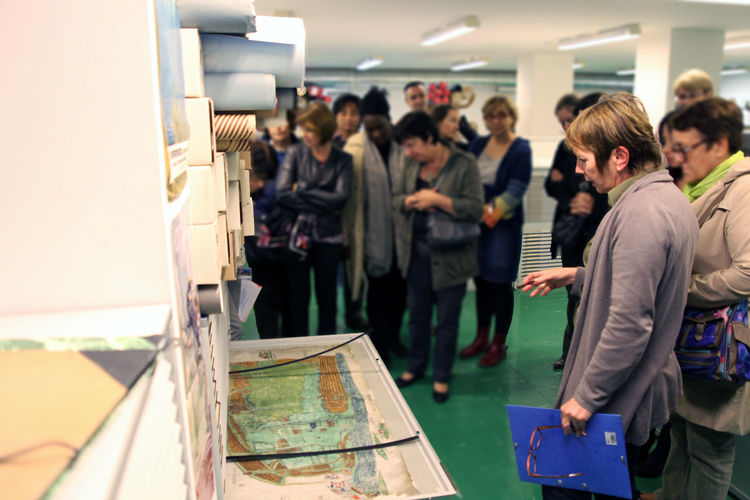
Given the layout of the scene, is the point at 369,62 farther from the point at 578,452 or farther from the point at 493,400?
the point at 578,452

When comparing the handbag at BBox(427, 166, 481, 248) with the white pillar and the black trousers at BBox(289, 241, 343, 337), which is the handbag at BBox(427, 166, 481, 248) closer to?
the black trousers at BBox(289, 241, 343, 337)

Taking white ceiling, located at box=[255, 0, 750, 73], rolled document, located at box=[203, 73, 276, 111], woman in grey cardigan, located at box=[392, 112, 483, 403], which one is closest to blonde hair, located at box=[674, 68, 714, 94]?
woman in grey cardigan, located at box=[392, 112, 483, 403]

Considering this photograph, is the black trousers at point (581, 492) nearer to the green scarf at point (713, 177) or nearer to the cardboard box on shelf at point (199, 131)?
the green scarf at point (713, 177)

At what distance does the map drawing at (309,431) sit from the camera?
1.19 meters

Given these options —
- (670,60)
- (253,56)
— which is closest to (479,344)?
(253,56)

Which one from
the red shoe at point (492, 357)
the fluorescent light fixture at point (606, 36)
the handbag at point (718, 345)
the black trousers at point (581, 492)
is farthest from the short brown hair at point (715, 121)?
the fluorescent light fixture at point (606, 36)

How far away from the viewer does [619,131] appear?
1.36m

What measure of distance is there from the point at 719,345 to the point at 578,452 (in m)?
0.49

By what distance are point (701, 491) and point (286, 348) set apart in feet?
4.29

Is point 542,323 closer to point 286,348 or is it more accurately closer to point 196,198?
point 286,348

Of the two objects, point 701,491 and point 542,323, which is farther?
point 701,491

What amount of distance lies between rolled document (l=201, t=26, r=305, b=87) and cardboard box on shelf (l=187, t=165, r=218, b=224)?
0.32 meters

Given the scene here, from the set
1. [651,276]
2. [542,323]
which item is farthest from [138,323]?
[542,323]

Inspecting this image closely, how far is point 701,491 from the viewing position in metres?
1.73
